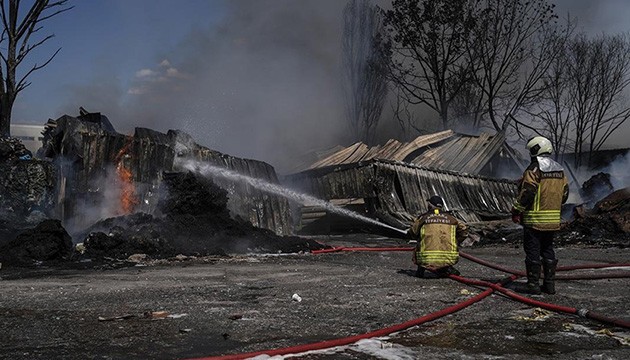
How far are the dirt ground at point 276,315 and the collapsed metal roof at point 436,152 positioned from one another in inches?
496

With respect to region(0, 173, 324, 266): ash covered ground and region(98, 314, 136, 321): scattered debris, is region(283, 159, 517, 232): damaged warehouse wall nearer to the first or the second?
region(0, 173, 324, 266): ash covered ground

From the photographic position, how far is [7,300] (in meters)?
5.58

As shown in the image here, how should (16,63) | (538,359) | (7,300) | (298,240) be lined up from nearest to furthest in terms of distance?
(538,359) < (7,300) < (298,240) < (16,63)

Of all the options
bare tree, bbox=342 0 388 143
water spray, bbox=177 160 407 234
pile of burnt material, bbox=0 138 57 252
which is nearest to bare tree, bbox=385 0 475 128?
bare tree, bbox=342 0 388 143

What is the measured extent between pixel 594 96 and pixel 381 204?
1803cm

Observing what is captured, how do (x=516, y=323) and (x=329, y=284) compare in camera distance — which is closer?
(x=516, y=323)

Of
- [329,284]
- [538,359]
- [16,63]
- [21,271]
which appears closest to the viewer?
[538,359]

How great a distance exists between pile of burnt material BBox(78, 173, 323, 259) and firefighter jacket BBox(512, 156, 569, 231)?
565 centimetres

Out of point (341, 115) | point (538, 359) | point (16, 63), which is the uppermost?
point (341, 115)

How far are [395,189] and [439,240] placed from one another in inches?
393

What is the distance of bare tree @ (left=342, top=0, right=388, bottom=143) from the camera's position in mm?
31594

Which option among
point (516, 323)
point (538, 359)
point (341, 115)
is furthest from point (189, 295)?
point (341, 115)

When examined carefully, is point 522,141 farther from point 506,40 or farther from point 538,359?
point 538,359

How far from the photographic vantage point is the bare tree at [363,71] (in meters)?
31.6
